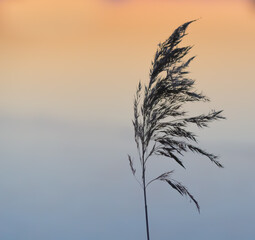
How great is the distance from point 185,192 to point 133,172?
2.59 ft

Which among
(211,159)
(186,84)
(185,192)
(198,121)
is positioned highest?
(186,84)

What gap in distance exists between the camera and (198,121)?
5.38 meters

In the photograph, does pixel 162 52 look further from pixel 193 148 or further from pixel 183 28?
pixel 193 148

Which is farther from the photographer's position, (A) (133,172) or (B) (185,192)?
(A) (133,172)

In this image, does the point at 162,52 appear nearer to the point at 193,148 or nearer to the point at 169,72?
the point at 169,72

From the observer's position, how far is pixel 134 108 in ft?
17.8

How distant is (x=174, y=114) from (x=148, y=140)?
516 mm

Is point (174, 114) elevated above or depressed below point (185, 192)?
above

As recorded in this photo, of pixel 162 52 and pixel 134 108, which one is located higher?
pixel 162 52

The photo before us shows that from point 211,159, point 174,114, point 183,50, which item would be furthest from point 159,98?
point 211,159

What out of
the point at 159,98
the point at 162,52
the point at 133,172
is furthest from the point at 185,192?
the point at 162,52

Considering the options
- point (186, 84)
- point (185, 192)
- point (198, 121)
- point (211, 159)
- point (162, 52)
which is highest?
point (162, 52)

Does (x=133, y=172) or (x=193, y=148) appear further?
(x=133, y=172)

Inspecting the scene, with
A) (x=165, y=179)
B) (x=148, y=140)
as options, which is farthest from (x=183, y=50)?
(x=165, y=179)
